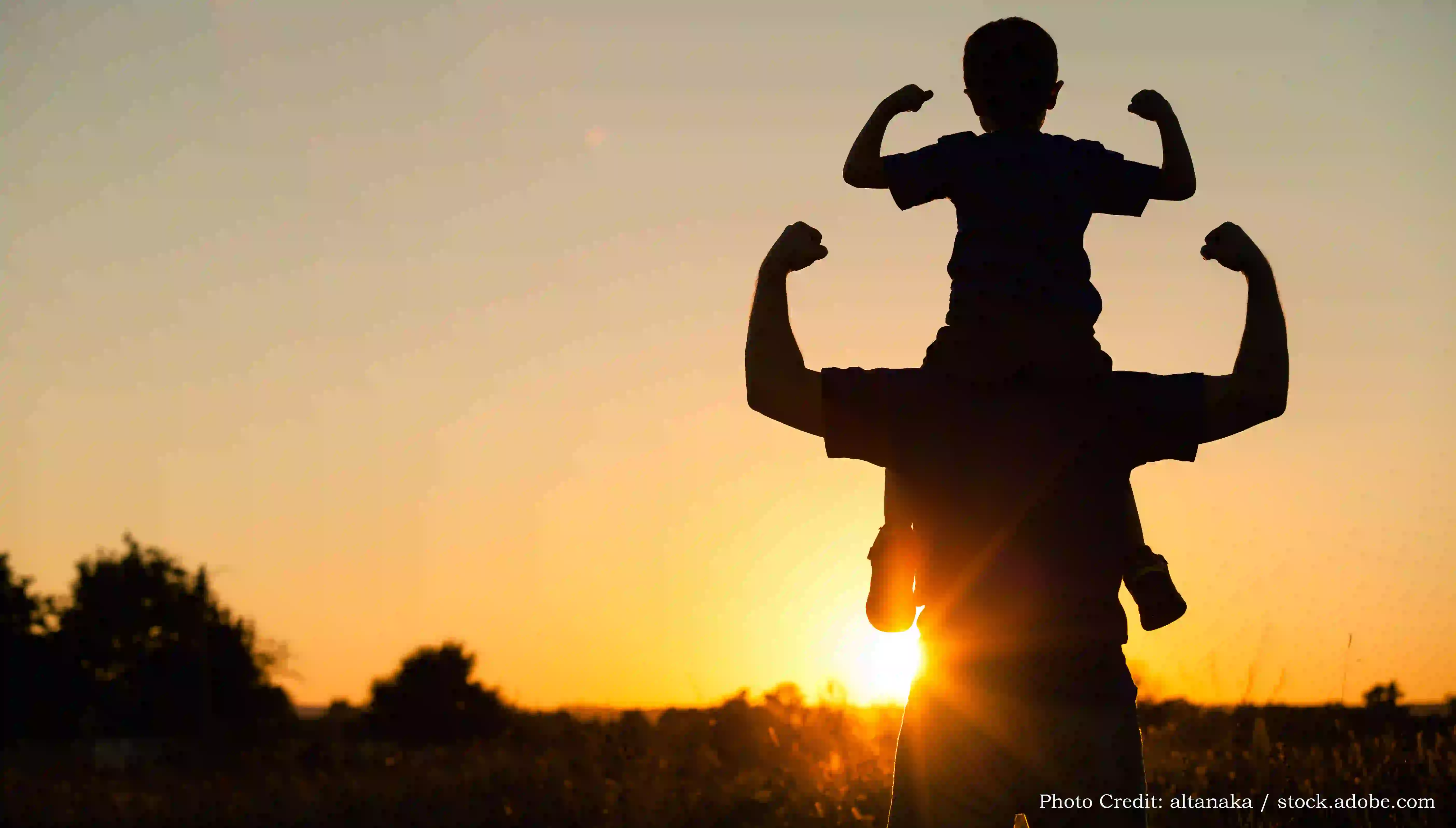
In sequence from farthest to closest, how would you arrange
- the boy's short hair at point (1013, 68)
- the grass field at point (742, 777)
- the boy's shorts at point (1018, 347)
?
the grass field at point (742, 777)
the boy's short hair at point (1013, 68)
the boy's shorts at point (1018, 347)

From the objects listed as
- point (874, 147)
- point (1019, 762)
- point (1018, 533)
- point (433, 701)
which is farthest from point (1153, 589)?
point (433, 701)

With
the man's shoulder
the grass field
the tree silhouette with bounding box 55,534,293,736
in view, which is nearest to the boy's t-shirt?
the man's shoulder

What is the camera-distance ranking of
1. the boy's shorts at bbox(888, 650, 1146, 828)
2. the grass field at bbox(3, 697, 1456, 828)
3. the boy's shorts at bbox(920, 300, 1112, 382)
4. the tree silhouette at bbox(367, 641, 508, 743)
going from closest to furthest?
the boy's shorts at bbox(888, 650, 1146, 828), the boy's shorts at bbox(920, 300, 1112, 382), the grass field at bbox(3, 697, 1456, 828), the tree silhouette at bbox(367, 641, 508, 743)

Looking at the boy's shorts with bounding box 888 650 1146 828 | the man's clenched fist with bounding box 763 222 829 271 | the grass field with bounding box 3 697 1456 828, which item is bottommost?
the grass field with bounding box 3 697 1456 828

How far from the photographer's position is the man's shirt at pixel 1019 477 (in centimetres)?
298

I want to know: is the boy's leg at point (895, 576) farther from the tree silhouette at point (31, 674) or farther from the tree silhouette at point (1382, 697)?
the tree silhouette at point (31, 674)

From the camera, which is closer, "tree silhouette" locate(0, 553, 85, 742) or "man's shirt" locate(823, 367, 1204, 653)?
"man's shirt" locate(823, 367, 1204, 653)

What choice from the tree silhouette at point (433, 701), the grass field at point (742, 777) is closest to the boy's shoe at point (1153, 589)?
the grass field at point (742, 777)

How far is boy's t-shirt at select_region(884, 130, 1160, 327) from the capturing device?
10.2 feet

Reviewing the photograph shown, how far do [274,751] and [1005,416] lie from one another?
108 ft

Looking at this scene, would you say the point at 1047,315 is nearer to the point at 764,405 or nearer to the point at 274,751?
the point at 764,405

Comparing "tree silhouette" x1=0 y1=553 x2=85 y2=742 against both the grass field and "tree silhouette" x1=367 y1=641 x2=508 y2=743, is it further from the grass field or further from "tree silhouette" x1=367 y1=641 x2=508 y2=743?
the grass field

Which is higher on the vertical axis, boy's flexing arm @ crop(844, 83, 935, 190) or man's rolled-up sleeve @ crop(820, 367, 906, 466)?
boy's flexing arm @ crop(844, 83, 935, 190)

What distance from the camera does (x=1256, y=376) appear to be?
3.04 m
